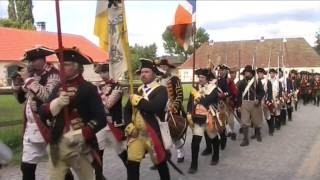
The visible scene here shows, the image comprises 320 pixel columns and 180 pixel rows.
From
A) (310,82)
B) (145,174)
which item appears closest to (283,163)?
(145,174)

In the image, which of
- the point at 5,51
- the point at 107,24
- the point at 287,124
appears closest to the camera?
the point at 107,24

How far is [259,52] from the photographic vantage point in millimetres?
68375

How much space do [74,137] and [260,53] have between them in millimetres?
65092

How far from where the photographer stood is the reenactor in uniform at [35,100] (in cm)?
562

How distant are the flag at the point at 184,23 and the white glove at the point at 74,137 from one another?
13.7 ft

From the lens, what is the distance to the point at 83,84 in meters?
5.20

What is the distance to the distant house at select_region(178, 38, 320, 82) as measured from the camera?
2594 inches

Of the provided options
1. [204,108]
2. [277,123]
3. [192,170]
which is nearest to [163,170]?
[192,170]

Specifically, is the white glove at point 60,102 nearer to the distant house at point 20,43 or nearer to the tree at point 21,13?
the distant house at point 20,43

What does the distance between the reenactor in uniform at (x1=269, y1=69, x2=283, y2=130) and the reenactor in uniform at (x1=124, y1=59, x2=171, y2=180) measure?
8.25 metres

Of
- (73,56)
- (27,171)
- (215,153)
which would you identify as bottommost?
(215,153)

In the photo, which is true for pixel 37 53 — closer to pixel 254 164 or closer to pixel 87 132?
pixel 87 132

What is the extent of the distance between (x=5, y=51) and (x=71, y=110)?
50.2 m

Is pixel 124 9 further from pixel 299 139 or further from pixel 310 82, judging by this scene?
pixel 310 82
